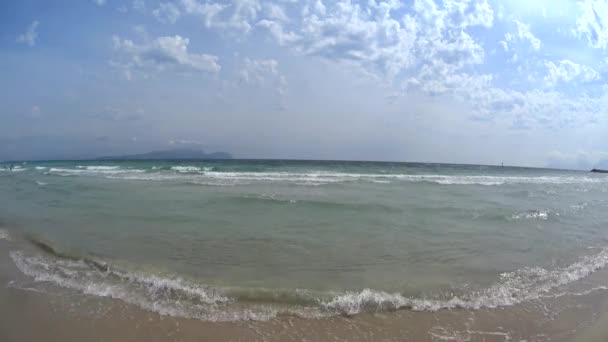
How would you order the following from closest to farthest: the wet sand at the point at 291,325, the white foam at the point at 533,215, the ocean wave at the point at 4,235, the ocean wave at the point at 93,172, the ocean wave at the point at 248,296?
the wet sand at the point at 291,325 → the ocean wave at the point at 248,296 → the ocean wave at the point at 4,235 → the white foam at the point at 533,215 → the ocean wave at the point at 93,172

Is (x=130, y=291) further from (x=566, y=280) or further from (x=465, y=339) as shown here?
(x=566, y=280)

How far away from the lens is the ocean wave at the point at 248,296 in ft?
15.0

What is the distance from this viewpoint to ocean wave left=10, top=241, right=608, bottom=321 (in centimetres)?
457

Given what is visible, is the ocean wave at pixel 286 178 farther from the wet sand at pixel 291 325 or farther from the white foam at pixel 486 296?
the wet sand at pixel 291 325

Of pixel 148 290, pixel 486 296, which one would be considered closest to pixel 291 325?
pixel 148 290

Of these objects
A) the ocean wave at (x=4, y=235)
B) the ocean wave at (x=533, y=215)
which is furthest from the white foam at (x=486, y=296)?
the ocean wave at (x=4, y=235)

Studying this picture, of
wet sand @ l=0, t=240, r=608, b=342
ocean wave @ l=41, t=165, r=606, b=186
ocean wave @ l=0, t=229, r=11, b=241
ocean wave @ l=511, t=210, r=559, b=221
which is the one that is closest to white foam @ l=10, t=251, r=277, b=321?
wet sand @ l=0, t=240, r=608, b=342

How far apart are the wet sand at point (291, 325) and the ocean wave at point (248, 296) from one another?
0.16 meters

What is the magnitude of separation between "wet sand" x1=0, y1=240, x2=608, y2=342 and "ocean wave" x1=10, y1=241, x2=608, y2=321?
0.16 meters

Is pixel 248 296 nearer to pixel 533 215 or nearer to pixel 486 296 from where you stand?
pixel 486 296

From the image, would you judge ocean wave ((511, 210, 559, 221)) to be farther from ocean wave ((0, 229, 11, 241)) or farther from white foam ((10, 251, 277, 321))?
ocean wave ((0, 229, 11, 241))

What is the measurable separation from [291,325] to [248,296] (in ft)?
3.18

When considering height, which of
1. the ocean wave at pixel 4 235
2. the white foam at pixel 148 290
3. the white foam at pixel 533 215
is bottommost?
the white foam at pixel 148 290

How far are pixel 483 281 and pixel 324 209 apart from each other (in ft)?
22.5
